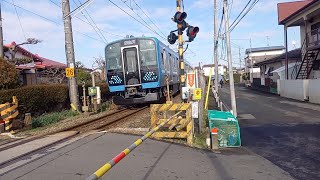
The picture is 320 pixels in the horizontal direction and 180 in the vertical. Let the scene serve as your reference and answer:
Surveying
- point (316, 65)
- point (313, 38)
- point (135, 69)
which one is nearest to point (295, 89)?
point (316, 65)

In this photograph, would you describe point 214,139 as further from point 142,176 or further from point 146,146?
point 142,176

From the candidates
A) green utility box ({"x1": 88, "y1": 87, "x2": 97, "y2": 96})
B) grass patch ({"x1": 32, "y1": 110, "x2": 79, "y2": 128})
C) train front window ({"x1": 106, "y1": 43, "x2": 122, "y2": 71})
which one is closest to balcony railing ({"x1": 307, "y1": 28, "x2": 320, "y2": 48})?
train front window ({"x1": 106, "y1": 43, "x2": 122, "y2": 71})

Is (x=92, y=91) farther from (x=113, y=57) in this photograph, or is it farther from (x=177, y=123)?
(x=177, y=123)

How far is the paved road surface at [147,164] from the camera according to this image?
20.6 feet

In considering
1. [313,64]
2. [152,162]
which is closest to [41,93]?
[152,162]

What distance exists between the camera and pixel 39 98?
16797mm

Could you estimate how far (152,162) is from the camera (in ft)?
23.7

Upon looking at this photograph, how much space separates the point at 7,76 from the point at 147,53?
21.7 feet

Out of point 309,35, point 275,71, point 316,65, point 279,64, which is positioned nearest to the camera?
point 316,65

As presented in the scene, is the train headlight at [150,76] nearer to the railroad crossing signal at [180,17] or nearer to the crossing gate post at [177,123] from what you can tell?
the railroad crossing signal at [180,17]

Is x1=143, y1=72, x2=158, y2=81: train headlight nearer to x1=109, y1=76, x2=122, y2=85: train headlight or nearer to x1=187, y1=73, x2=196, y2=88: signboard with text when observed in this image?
x1=109, y1=76, x2=122, y2=85: train headlight

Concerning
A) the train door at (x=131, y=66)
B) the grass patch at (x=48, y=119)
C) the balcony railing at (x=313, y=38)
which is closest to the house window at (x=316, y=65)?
the balcony railing at (x=313, y=38)

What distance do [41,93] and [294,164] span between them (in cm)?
1247

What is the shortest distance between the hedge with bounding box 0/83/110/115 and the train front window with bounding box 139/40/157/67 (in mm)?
4625
